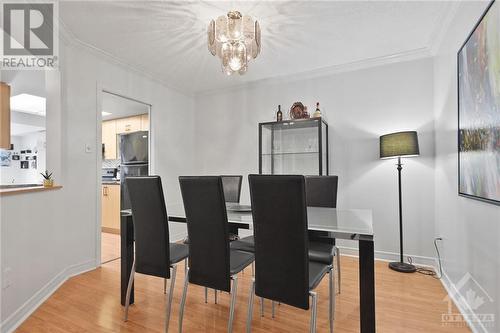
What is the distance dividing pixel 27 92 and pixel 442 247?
589cm

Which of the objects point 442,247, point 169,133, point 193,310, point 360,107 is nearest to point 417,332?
A: point 442,247

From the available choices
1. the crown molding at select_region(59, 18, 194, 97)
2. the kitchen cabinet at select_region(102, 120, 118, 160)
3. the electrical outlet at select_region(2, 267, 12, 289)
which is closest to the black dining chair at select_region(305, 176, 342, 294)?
the electrical outlet at select_region(2, 267, 12, 289)

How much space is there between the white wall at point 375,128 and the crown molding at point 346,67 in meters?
0.04

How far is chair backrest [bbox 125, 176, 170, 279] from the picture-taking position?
1716 millimetres

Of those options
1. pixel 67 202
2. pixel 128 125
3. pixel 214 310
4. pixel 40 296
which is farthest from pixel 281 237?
pixel 128 125

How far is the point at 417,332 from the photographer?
169 centimetres

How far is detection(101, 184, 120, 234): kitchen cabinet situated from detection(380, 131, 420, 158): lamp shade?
14.2 ft

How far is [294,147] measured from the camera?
3486mm

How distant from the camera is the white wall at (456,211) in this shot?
149cm

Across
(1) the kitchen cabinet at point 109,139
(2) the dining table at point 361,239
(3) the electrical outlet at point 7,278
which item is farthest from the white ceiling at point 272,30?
(1) the kitchen cabinet at point 109,139

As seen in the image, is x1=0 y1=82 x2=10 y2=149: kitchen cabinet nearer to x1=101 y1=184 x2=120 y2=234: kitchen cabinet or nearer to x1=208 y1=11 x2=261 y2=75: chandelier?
x1=101 y1=184 x2=120 y2=234: kitchen cabinet

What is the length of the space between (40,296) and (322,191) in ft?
8.49

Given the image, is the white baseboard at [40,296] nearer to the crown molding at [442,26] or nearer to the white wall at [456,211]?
the white wall at [456,211]

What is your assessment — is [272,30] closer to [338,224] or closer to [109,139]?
[338,224]
